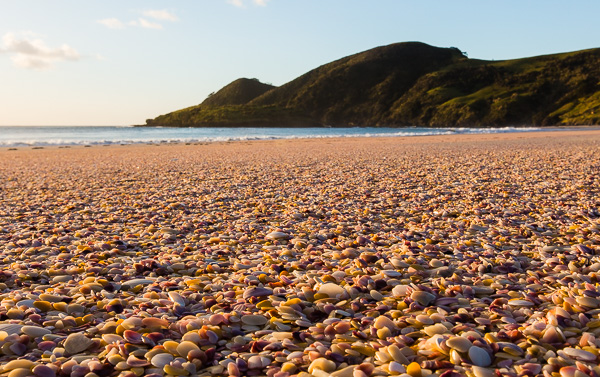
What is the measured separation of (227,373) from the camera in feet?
8.34

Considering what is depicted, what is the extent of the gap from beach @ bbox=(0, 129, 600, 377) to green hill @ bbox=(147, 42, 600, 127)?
3579 inches

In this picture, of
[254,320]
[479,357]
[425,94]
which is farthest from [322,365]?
[425,94]

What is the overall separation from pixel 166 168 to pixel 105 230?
31.2 feet

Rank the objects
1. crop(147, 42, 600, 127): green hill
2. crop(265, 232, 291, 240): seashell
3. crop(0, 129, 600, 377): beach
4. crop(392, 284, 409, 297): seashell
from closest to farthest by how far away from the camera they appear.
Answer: crop(0, 129, 600, 377): beach < crop(392, 284, 409, 297): seashell < crop(265, 232, 291, 240): seashell < crop(147, 42, 600, 127): green hill

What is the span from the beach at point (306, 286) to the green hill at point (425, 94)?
90905 millimetres

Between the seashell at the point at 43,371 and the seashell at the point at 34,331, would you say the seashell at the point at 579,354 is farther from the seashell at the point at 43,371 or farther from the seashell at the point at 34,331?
the seashell at the point at 34,331

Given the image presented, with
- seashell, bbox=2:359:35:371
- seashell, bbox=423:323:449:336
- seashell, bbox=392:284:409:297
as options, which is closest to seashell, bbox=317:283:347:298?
seashell, bbox=392:284:409:297

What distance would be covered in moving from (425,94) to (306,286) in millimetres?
141486

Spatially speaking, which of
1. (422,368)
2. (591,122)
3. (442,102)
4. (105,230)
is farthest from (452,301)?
(442,102)

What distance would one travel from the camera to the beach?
2621 mm

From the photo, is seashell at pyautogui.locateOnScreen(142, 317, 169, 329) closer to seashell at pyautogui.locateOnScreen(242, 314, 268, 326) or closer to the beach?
the beach

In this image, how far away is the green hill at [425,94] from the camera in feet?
340

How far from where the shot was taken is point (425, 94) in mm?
135875

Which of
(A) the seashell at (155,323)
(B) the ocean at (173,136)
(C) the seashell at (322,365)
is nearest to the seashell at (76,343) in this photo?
(A) the seashell at (155,323)
